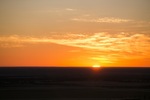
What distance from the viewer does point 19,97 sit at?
40219 millimetres

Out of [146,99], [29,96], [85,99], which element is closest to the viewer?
[146,99]

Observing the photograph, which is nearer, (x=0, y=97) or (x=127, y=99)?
(x=127, y=99)

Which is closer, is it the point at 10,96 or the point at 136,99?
the point at 136,99

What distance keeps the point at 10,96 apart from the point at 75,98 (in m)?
8.04

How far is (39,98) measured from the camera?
3894 centimetres

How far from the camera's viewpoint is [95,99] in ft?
126

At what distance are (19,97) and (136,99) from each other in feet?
44.4

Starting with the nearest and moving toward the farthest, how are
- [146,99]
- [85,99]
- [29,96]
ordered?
[146,99]
[85,99]
[29,96]

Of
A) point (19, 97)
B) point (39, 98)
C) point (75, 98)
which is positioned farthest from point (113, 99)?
point (19, 97)

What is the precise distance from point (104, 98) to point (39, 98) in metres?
7.38

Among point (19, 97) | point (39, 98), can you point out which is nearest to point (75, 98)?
point (39, 98)

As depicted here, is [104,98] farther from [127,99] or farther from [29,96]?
[29,96]

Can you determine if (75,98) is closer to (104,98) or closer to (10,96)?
(104,98)

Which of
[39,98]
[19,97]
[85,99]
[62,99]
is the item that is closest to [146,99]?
[85,99]
